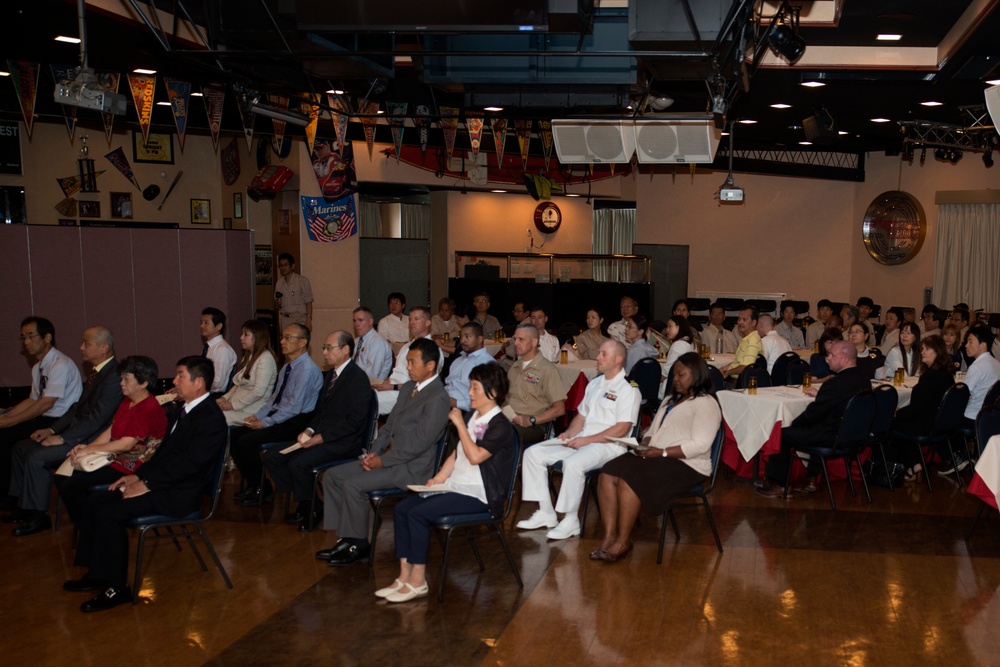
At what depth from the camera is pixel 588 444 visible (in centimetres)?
609

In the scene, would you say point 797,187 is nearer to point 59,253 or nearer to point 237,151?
point 237,151

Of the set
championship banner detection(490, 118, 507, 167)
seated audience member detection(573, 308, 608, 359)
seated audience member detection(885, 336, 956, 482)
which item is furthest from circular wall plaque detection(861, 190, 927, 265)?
seated audience member detection(885, 336, 956, 482)

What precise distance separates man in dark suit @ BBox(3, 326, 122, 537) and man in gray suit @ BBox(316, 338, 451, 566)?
1.80 metres

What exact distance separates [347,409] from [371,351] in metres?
2.11

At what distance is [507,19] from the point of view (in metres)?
5.53

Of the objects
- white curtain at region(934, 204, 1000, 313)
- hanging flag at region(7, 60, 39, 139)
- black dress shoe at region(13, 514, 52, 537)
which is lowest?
black dress shoe at region(13, 514, 52, 537)

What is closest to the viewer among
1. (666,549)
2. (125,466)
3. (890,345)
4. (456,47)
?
(125,466)

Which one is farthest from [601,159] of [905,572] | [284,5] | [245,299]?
[245,299]

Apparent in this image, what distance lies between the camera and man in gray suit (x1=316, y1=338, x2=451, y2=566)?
5.41 metres

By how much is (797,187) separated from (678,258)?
263 cm

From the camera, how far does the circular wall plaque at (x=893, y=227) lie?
1590cm

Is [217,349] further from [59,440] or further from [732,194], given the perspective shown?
[732,194]

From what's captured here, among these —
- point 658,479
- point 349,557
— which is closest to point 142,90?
point 349,557

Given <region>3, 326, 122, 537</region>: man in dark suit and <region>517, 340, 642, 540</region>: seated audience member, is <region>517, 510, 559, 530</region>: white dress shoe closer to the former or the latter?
<region>517, 340, 642, 540</region>: seated audience member
